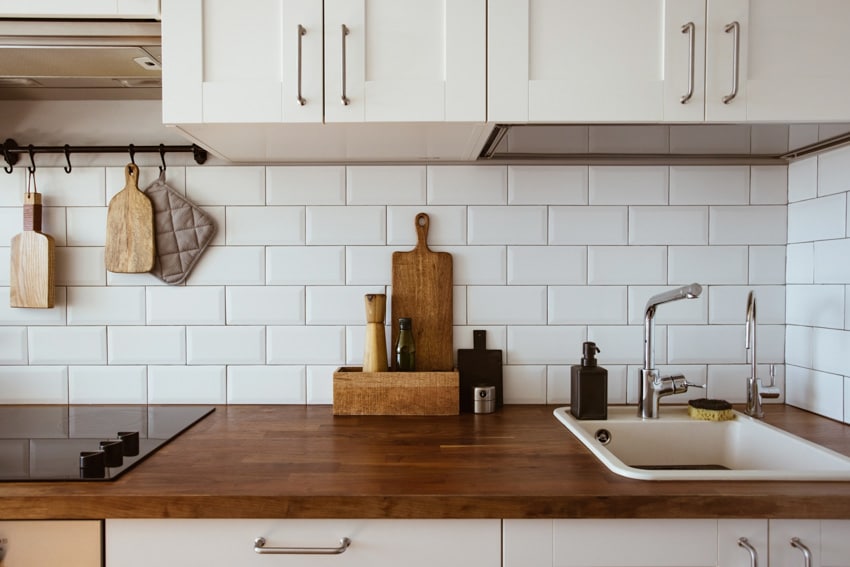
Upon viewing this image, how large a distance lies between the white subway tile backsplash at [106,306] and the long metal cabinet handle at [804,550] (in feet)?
5.18

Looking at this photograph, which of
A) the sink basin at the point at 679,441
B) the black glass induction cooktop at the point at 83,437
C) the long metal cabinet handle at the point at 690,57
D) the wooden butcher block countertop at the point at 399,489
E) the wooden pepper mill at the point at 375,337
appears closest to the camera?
the wooden butcher block countertop at the point at 399,489

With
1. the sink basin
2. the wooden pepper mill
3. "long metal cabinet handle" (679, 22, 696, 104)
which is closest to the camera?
"long metal cabinet handle" (679, 22, 696, 104)

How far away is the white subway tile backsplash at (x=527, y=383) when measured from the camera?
5.24ft

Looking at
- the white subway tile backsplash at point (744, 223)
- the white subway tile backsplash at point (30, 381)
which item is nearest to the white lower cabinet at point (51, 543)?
the white subway tile backsplash at point (30, 381)

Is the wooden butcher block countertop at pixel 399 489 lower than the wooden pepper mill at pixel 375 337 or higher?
lower

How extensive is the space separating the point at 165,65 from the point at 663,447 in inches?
57.3

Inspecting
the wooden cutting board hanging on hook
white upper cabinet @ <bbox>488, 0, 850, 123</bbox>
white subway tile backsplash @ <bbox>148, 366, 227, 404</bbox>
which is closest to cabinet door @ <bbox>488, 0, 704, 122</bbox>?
white upper cabinet @ <bbox>488, 0, 850, 123</bbox>

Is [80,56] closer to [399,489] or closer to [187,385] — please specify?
[187,385]

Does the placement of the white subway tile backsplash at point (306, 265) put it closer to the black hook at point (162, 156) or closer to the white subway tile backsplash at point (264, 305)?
the white subway tile backsplash at point (264, 305)

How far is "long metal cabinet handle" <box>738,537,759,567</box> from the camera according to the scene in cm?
95

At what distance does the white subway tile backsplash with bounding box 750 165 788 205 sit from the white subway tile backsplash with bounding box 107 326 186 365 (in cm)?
164

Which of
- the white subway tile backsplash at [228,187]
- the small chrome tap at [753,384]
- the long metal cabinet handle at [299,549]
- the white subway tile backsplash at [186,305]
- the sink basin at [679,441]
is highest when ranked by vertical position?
the white subway tile backsplash at [228,187]

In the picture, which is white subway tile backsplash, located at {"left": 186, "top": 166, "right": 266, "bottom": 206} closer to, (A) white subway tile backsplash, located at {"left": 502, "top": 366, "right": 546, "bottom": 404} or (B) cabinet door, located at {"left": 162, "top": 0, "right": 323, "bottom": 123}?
(B) cabinet door, located at {"left": 162, "top": 0, "right": 323, "bottom": 123}

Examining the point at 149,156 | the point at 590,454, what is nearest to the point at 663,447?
the point at 590,454
